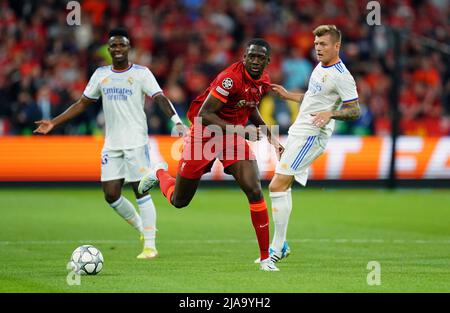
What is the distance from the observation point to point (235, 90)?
Answer: 10117 mm

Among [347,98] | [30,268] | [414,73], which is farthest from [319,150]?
[414,73]

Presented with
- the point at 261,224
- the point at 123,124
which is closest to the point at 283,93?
the point at 261,224

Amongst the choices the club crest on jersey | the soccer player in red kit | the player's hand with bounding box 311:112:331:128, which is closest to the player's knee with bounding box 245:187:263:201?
the soccer player in red kit

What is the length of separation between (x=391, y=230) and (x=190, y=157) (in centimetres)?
493

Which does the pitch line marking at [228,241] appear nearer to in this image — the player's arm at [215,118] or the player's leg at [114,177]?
the player's leg at [114,177]

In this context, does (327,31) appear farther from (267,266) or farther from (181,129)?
(267,266)

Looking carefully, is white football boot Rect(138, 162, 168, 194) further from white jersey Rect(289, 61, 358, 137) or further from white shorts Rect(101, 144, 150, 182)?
white jersey Rect(289, 61, 358, 137)

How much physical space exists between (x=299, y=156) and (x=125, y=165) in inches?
84.8

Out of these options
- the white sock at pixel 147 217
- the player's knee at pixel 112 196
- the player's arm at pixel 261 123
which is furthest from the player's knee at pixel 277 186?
the player's knee at pixel 112 196

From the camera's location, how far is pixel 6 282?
9.24 meters

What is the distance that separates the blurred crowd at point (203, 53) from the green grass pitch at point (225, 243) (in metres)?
2.41

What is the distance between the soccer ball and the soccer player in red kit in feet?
5.18

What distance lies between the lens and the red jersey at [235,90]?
32.9 ft
